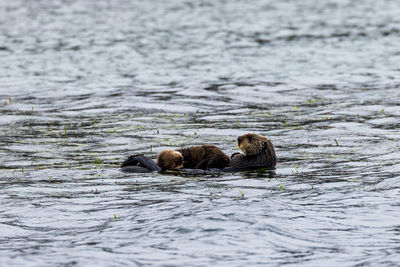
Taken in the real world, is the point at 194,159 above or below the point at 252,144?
below

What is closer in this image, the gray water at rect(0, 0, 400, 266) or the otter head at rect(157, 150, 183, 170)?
the gray water at rect(0, 0, 400, 266)

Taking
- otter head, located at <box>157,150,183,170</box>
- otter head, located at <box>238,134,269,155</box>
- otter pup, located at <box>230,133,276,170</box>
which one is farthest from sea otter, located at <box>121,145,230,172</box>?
otter head, located at <box>238,134,269,155</box>

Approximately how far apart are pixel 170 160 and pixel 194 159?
343 millimetres

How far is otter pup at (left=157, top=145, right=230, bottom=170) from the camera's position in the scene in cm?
995

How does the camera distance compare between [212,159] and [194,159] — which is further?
[194,159]

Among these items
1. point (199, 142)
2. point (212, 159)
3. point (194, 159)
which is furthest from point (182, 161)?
point (199, 142)

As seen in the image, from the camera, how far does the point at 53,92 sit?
1912 cm

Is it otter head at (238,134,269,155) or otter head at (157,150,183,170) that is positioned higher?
otter head at (238,134,269,155)

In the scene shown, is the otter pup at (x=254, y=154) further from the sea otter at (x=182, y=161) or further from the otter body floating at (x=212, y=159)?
the sea otter at (x=182, y=161)

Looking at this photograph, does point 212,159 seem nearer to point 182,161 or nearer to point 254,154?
point 182,161

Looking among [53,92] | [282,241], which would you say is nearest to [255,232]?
[282,241]

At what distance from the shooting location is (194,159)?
1005 centimetres

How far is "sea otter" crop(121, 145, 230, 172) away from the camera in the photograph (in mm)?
9875

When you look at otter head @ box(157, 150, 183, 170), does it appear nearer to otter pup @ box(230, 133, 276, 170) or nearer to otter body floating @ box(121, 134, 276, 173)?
otter body floating @ box(121, 134, 276, 173)
